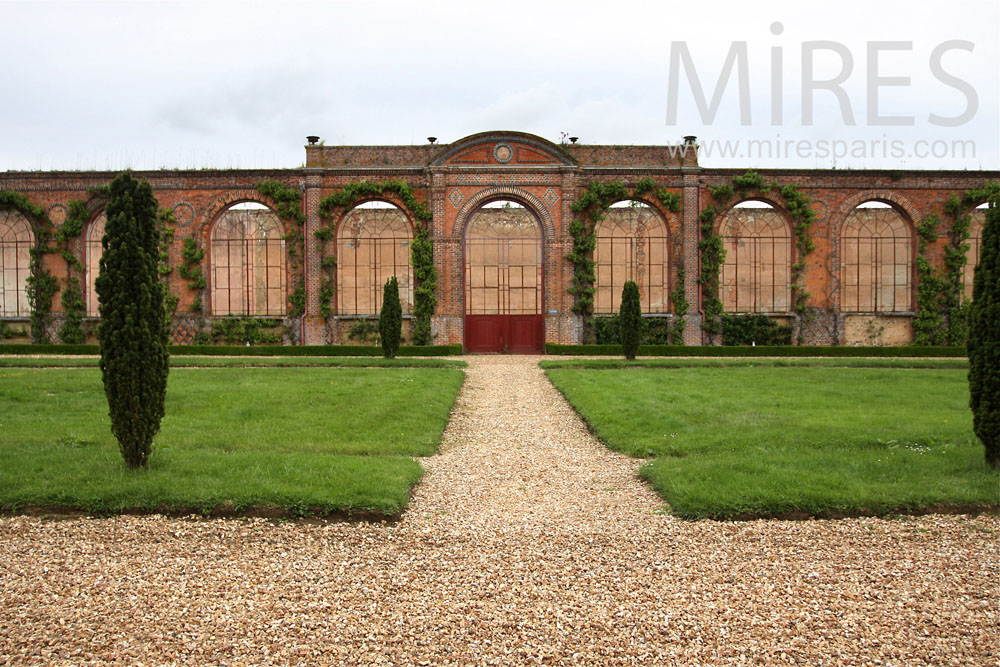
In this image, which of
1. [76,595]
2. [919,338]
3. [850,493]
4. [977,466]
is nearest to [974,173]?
[919,338]

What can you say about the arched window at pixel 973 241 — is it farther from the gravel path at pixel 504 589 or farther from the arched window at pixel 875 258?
the gravel path at pixel 504 589

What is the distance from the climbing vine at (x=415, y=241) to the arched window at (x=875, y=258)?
48.3 feet

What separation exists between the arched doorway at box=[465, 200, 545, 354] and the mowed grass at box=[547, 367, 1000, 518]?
33.2ft

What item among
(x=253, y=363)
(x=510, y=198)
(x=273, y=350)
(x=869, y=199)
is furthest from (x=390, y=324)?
(x=869, y=199)

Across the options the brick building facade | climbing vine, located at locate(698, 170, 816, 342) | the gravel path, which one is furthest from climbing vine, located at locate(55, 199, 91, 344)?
climbing vine, located at locate(698, 170, 816, 342)

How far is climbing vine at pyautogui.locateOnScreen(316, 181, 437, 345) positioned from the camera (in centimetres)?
2280

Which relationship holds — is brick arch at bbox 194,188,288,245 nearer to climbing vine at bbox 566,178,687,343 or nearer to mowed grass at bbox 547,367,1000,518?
climbing vine at bbox 566,178,687,343

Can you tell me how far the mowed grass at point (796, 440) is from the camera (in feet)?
17.7

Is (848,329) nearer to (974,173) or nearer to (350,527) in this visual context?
(974,173)

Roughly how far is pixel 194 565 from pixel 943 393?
1156cm

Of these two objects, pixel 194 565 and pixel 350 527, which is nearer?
pixel 194 565

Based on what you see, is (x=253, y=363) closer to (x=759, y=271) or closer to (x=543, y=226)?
(x=543, y=226)

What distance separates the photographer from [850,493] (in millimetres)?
5430

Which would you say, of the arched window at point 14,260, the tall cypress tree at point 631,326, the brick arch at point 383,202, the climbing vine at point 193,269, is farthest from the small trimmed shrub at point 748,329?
the arched window at point 14,260
